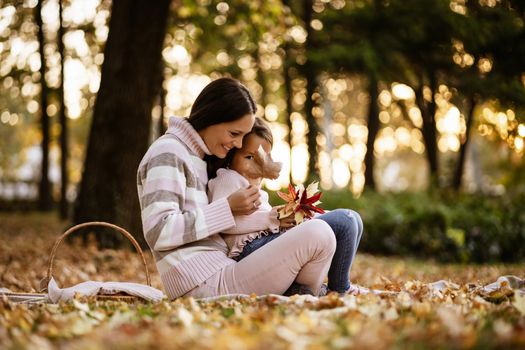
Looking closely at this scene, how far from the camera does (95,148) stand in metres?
9.49

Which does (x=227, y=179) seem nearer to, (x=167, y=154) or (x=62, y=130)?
(x=167, y=154)

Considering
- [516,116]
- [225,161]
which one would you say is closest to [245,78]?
[516,116]

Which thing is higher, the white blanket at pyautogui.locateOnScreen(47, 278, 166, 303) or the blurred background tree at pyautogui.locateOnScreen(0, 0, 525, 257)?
the blurred background tree at pyautogui.locateOnScreen(0, 0, 525, 257)

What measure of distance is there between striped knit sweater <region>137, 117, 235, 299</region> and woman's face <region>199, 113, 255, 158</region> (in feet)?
0.23

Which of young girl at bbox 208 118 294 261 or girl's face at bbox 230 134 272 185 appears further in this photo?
girl's face at bbox 230 134 272 185

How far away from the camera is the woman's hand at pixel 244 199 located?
13.5 feet

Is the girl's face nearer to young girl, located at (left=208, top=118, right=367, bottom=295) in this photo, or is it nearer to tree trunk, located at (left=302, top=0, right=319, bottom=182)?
young girl, located at (left=208, top=118, right=367, bottom=295)

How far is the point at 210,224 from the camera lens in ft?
13.5

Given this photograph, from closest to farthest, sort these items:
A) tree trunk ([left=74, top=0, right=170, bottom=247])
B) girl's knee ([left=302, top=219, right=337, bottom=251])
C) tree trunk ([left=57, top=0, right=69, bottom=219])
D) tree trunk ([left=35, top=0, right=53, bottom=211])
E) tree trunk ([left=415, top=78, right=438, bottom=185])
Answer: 1. girl's knee ([left=302, top=219, right=337, bottom=251])
2. tree trunk ([left=74, top=0, right=170, bottom=247])
3. tree trunk ([left=35, top=0, right=53, bottom=211])
4. tree trunk ([left=57, top=0, right=69, bottom=219])
5. tree trunk ([left=415, top=78, right=438, bottom=185])

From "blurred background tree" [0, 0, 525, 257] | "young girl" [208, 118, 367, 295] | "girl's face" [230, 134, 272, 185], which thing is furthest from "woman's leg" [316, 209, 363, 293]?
"blurred background tree" [0, 0, 525, 257]

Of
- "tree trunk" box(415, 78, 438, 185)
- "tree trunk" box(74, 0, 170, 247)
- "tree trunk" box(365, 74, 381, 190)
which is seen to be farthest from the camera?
"tree trunk" box(415, 78, 438, 185)

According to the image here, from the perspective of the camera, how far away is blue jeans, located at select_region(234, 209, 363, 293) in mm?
4285

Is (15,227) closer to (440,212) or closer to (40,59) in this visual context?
(40,59)

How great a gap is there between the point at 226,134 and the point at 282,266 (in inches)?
37.7
